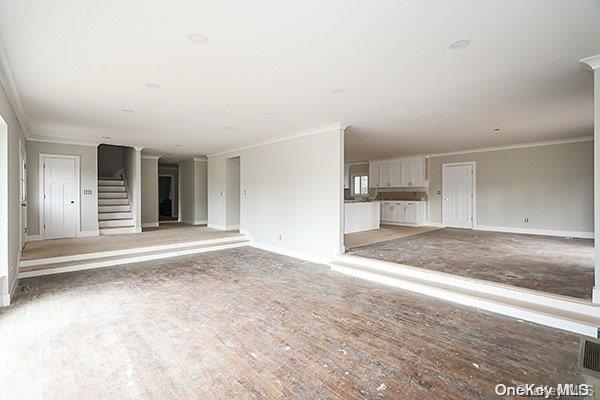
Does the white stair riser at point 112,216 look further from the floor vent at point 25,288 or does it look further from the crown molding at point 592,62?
the crown molding at point 592,62

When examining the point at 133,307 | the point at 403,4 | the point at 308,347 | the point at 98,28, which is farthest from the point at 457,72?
the point at 133,307

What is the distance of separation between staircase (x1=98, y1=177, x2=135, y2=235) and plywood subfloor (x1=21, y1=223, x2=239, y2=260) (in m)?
0.56

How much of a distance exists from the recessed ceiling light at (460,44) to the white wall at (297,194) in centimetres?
269

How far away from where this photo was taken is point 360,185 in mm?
11555

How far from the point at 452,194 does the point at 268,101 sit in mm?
7301

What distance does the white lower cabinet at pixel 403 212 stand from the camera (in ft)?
31.1

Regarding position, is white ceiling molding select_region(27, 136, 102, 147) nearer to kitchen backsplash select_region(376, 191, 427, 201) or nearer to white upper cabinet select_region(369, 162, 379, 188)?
white upper cabinet select_region(369, 162, 379, 188)

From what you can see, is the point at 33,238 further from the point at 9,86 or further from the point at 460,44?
the point at 460,44

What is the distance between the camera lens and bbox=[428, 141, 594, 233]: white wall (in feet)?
22.0

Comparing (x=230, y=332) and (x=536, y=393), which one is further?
(x=230, y=332)

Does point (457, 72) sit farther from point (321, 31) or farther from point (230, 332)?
point (230, 332)

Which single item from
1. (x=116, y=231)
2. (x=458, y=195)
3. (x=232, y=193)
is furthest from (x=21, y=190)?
(x=458, y=195)

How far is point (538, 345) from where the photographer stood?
243 cm

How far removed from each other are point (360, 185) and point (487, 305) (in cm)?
856
